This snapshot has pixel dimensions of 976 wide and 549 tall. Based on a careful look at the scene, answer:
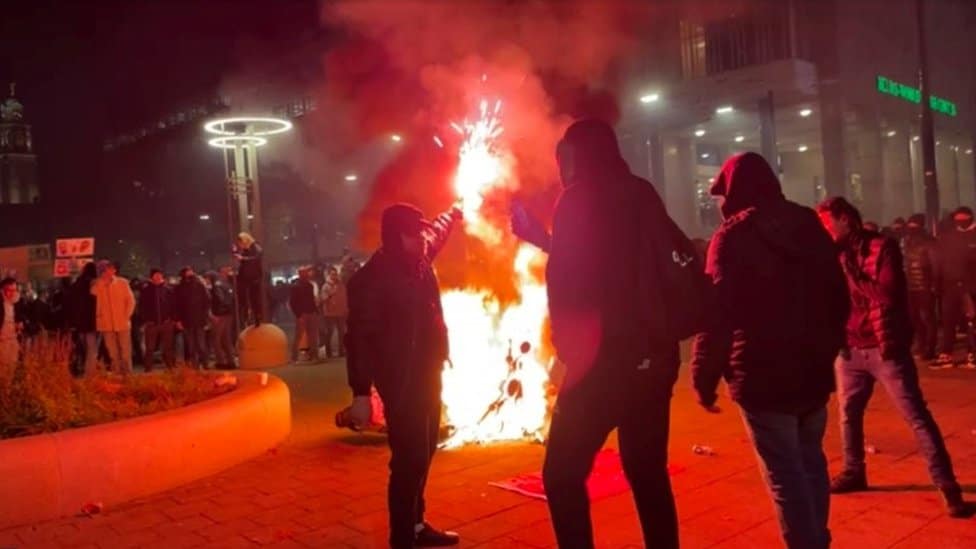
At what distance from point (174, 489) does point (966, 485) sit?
5.09m

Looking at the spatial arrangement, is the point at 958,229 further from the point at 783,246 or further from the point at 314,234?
the point at 314,234

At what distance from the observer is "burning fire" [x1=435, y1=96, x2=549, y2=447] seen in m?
6.71

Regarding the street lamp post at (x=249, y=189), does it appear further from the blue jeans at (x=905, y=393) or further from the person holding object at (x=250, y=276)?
the blue jeans at (x=905, y=393)

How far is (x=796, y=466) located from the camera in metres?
3.08

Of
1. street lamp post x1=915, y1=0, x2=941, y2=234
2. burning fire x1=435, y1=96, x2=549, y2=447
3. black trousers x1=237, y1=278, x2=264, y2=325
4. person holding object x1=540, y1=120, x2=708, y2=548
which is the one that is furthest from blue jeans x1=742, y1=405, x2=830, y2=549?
street lamp post x1=915, y1=0, x2=941, y2=234

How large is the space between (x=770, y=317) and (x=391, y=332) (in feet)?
5.94

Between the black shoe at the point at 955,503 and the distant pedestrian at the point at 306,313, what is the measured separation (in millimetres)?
10836

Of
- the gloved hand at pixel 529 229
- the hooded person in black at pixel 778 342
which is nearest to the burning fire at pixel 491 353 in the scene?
the gloved hand at pixel 529 229

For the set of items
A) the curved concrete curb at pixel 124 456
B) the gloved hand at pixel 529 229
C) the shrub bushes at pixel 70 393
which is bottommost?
the curved concrete curb at pixel 124 456

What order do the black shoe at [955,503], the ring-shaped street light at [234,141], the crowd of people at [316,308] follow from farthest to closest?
the crowd of people at [316,308] → the ring-shaped street light at [234,141] → the black shoe at [955,503]

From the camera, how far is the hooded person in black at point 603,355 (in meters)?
2.78

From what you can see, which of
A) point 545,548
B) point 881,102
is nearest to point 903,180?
point 881,102

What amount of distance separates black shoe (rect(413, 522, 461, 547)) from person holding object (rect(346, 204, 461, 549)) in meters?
Result: 0.28

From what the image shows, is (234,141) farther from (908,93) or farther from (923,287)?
(908,93)
